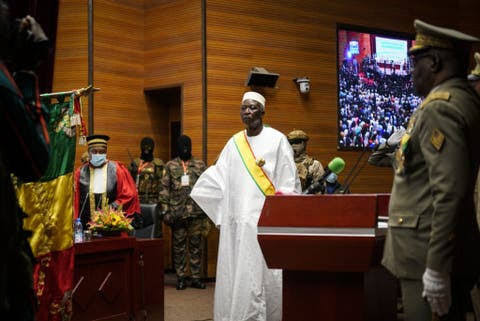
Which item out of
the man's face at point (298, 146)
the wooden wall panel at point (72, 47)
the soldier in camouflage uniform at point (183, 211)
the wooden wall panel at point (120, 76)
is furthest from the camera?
the wooden wall panel at point (120, 76)

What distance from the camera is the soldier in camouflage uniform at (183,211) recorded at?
8617mm

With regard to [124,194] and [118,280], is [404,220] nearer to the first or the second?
[118,280]

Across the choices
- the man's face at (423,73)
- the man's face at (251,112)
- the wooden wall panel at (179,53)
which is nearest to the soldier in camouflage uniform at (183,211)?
the wooden wall panel at (179,53)

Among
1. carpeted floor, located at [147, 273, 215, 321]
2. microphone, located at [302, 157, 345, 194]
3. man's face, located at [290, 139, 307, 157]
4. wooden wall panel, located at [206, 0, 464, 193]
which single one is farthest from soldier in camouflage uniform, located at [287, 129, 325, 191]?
microphone, located at [302, 157, 345, 194]

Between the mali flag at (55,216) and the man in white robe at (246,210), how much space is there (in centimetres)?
128

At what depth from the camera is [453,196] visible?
2.44m

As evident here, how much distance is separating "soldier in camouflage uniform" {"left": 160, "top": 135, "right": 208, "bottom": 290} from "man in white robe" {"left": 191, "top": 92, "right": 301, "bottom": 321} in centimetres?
277

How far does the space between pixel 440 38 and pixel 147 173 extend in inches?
270

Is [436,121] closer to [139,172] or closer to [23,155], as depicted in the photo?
[23,155]

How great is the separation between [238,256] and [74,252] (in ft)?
4.04

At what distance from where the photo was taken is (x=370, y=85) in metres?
10.6

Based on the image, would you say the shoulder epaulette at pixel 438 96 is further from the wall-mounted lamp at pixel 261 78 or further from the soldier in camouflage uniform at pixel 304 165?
the wall-mounted lamp at pixel 261 78

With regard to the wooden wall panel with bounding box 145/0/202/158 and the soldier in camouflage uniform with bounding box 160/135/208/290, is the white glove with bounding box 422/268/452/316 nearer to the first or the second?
the soldier in camouflage uniform with bounding box 160/135/208/290

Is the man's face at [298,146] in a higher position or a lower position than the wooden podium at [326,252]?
higher
